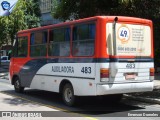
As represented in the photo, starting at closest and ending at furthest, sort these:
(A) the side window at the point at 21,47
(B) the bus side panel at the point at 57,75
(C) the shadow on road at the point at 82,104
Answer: (B) the bus side panel at the point at 57,75 → (C) the shadow on road at the point at 82,104 → (A) the side window at the point at 21,47

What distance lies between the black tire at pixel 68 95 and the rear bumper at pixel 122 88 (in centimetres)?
151

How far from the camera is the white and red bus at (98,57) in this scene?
10992 mm

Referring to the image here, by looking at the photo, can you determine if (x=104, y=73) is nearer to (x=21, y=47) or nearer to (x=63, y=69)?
(x=63, y=69)

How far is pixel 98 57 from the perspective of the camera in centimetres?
1095

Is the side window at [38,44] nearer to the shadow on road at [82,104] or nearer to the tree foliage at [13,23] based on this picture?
the shadow on road at [82,104]

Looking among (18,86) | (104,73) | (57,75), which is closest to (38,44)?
(57,75)

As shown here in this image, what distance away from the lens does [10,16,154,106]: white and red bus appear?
1099 centimetres

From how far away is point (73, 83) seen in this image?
11984 mm

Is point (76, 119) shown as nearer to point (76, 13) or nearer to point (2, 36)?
point (76, 13)

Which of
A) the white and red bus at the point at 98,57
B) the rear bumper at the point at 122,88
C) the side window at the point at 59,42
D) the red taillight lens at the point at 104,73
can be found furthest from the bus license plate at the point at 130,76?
the side window at the point at 59,42

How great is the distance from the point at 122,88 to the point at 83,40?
1.90 m

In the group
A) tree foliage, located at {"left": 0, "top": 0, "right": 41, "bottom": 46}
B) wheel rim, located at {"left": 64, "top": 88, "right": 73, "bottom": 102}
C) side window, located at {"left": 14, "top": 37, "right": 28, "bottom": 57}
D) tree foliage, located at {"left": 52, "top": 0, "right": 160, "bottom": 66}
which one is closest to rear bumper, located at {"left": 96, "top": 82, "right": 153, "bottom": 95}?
wheel rim, located at {"left": 64, "top": 88, "right": 73, "bottom": 102}

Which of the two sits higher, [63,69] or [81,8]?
[81,8]

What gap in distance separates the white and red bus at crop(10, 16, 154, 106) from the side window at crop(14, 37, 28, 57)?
1.84m
